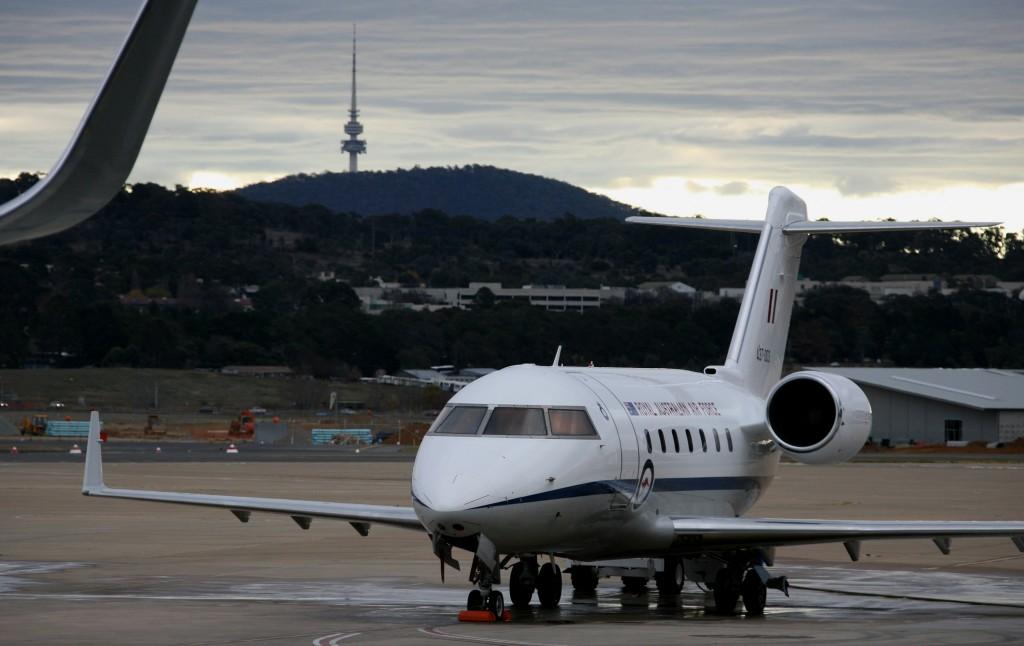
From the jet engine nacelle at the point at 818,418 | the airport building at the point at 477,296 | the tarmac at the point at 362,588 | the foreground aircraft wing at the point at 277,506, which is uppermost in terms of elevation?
the airport building at the point at 477,296

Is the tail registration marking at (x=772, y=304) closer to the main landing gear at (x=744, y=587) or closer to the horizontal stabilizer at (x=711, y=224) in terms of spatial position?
the horizontal stabilizer at (x=711, y=224)

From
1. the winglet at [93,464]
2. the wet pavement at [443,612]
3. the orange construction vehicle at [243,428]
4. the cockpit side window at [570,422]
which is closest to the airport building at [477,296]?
the orange construction vehicle at [243,428]

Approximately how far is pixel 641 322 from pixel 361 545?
2841 inches

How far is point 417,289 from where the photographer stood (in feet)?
553

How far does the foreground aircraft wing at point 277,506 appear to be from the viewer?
16953 millimetres

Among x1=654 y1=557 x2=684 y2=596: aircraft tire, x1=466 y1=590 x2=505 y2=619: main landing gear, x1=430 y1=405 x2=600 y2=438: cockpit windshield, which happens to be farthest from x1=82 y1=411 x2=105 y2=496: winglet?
x1=654 y1=557 x2=684 y2=596: aircraft tire

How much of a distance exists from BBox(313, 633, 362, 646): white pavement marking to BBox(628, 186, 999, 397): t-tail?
8.83 metres

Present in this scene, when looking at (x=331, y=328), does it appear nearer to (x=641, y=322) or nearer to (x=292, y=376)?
(x=292, y=376)

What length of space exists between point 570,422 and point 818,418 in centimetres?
435

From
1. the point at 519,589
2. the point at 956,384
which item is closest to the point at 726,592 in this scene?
the point at 519,589

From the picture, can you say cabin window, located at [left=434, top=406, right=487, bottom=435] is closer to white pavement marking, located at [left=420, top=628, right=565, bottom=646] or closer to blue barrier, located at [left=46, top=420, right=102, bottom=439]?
white pavement marking, located at [left=420, top=628, right=565, bottom=646]

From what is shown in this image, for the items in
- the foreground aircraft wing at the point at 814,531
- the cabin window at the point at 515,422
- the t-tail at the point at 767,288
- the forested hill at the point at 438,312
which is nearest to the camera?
the cabin window at the point at 515,422

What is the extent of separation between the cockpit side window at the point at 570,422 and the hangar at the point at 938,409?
62.3 meters

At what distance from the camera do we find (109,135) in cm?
322
